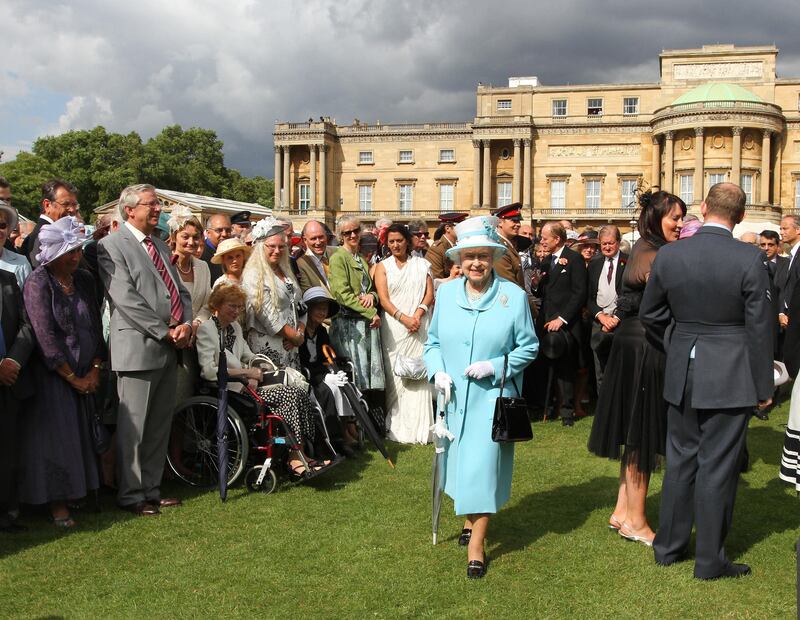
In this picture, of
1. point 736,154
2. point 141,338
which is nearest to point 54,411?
point 141,338

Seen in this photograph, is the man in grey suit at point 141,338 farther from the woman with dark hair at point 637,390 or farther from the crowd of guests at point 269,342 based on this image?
the woman with dark hair at point 637,390

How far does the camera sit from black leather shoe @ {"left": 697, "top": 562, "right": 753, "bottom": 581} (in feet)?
14.7

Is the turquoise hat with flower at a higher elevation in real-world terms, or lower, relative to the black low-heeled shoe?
higher

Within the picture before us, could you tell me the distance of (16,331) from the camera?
17.7 ft

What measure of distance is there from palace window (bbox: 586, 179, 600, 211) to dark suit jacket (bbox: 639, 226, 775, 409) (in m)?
53.9

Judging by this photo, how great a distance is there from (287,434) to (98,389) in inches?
65.1

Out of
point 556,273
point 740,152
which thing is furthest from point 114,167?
point 556,273

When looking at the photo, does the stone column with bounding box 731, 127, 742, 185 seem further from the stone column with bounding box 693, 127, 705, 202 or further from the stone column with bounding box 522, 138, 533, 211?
the stone column with bounding box 522, 138, 533, 211

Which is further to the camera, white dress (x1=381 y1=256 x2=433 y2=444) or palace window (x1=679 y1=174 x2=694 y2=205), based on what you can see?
palace window (x1=679 y1=174 x2=694 y2=205)

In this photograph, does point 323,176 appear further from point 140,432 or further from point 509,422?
point 509,422

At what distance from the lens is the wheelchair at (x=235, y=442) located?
6.20 m

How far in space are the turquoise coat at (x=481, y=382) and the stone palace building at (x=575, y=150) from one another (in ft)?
157

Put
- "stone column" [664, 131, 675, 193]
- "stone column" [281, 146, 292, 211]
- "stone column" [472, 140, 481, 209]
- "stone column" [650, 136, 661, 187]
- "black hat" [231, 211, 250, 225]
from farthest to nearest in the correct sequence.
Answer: "stone column" [281, 146, 292, 211] < "stone column" [472, 140, 481, 209] < "stone column" [650, 136, 661, 187] < "stone column" [664, 131, 675, 193] < "black hat" [231, 211, 250, 225]

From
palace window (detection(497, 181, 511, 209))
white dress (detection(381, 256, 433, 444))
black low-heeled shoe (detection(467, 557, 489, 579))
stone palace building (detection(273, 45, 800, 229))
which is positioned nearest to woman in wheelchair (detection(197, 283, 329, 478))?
white dress (detection(381, 256, 433, 444))
